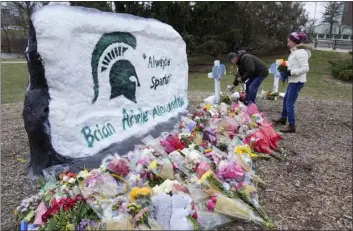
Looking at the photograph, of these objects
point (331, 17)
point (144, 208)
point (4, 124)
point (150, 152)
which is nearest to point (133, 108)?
point (150, 152)

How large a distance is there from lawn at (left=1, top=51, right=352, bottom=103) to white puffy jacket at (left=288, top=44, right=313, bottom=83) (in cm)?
468

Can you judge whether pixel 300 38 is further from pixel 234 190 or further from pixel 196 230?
pixel 196 230

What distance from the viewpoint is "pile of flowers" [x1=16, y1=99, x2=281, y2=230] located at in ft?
7.47

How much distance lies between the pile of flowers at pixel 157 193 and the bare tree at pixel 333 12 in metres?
33.6

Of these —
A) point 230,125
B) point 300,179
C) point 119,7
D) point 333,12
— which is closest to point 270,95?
point 230,125

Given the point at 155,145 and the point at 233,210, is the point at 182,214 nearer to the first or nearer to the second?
the point at 233,210

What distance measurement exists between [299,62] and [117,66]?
8.55 ft

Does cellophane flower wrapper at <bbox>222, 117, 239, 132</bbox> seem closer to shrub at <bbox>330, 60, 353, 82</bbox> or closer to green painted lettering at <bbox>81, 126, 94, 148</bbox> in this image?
green painted lettering at <bbox>81, 126, 94, 148</bbox>

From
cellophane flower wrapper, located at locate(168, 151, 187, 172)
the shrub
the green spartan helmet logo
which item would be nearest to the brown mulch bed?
cellophane flower wrapper, located at locate(168, 151, 187, 172)

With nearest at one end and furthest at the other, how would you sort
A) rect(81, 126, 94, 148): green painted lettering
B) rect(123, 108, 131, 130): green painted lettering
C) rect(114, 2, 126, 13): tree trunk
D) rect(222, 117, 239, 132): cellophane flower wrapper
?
rect(81, 126, 94, 148): green painted lettering
rect(123, 108, 131, 130): green painted lettering
rect(222, 117, 239, 132): cellophane flower wrapper
rect(114, 2, 126, 13): tree trunk

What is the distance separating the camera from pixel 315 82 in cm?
1220

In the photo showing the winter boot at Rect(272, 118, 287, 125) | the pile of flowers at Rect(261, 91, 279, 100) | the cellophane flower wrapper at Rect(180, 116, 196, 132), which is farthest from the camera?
the pile of flowers at Rect(261, 91, 279, 100)

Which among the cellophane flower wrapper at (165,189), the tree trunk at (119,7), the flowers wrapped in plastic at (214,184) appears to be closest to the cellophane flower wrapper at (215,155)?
the flowers wrapped in plastic at (214,184)

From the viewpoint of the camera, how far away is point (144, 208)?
2.27 meters
